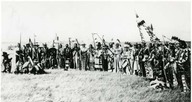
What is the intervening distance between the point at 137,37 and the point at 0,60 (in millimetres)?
2324

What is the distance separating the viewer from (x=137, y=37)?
615 centimetres

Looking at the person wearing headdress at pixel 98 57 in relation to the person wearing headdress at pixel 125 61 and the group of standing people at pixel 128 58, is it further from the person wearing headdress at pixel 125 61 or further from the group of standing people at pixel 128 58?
the person wearing headdress at pixel 125 61

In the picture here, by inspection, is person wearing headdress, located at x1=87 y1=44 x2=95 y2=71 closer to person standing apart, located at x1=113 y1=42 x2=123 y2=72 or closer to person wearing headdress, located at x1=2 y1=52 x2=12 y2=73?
person standing apart, located at x1=113 y1=42 x2=123 y2=72

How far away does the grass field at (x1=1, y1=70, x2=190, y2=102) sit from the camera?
5.66 m

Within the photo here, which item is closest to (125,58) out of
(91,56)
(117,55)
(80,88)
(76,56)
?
(117,55)

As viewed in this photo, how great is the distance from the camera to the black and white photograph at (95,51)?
5.75 meters

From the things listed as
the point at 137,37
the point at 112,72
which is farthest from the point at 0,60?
the point at 137,37

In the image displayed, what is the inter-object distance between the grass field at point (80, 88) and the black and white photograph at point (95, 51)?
0.05ft

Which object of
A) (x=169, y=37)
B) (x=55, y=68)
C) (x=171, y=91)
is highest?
(x=169, y=37)

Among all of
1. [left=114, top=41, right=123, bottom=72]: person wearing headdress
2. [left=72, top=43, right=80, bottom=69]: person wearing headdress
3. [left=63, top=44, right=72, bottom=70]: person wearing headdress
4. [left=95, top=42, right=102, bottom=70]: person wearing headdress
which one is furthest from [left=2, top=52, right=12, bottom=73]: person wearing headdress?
[left=114, top=41, right=123, bottom=72]: person wearing headdress

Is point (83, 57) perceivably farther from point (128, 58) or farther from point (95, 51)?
point (128, 58)

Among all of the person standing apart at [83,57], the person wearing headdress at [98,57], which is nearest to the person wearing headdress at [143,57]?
the person wearing headdress at [98,57]

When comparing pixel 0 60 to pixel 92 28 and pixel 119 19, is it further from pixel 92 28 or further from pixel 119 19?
pixel 119 19

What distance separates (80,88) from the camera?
585cm
